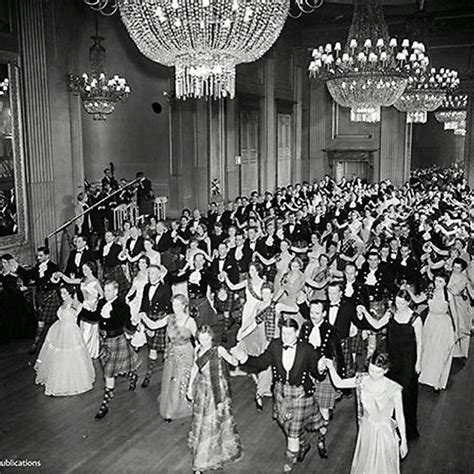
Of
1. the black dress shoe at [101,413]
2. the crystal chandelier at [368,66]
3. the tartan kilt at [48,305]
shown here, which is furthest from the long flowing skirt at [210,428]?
the crystal chandelier at [368,66]

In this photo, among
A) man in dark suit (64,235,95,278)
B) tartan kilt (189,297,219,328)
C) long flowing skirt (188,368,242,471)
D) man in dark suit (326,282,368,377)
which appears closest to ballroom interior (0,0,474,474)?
long flowing skirt (188,368,242,471)

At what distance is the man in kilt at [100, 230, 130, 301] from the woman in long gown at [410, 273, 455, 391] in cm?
476

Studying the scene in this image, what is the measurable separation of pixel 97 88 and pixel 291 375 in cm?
1019

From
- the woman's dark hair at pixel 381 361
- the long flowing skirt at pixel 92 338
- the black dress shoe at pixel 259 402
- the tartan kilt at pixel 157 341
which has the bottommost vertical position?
the black dress shoe at pixel 259 402

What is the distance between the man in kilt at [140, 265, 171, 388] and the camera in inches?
278

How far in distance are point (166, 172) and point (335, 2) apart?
7.02 m

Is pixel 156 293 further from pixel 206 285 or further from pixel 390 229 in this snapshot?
pixel 390 229

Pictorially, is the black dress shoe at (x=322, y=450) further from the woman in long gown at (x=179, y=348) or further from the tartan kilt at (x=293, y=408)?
the woman in long gown at (x=179, y=348)

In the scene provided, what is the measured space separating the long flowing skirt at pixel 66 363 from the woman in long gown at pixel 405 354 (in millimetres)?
3302

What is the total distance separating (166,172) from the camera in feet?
59.5

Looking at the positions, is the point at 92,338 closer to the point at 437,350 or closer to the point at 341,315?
the point at 341,315

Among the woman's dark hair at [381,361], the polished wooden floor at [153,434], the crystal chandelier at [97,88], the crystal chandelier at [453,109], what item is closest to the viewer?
the woman's dark hair at [381,361]

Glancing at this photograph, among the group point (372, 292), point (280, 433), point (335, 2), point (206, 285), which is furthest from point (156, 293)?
point (335, 2)

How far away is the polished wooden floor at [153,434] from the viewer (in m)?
5.39
